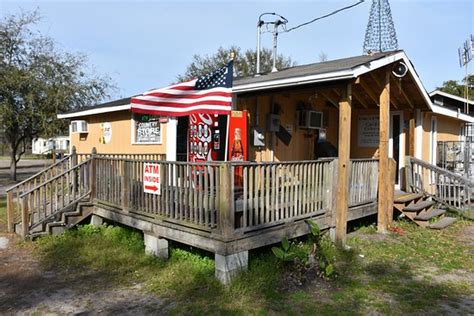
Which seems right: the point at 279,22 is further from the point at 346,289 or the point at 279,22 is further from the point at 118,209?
the point at 346,289

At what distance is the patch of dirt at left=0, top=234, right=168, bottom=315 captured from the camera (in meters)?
4.06

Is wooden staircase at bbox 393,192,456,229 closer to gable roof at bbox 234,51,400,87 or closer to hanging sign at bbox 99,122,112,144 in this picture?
gable roof at bbox 234,51,400,87

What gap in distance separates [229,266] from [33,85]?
48.4 ft

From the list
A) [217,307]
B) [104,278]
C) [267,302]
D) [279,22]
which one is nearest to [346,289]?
[267,302]

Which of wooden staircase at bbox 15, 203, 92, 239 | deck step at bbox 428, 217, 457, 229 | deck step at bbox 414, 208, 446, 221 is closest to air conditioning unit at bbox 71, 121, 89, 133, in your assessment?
wooden staircase at bbox 15, 203, 92, 239

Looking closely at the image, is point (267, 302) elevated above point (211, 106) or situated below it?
below

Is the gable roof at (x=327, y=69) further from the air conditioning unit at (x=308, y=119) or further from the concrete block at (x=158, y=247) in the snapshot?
the concrete block at (x=158, y=247)

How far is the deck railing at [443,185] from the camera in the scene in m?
8.63

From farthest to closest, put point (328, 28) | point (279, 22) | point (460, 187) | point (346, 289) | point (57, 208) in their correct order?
point (328, 28) < point (279, 22) < point (460, 187) < point (57, 208) < point (346, 289)

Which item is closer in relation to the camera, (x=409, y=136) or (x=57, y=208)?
(x=57, y=208)

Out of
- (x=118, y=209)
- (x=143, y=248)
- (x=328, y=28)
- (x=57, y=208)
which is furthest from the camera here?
(x=328, y=28)

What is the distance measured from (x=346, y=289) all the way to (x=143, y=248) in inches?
130

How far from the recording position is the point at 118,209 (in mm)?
6617

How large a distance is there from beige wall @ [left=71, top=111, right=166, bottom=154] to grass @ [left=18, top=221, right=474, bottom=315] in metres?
2.91
